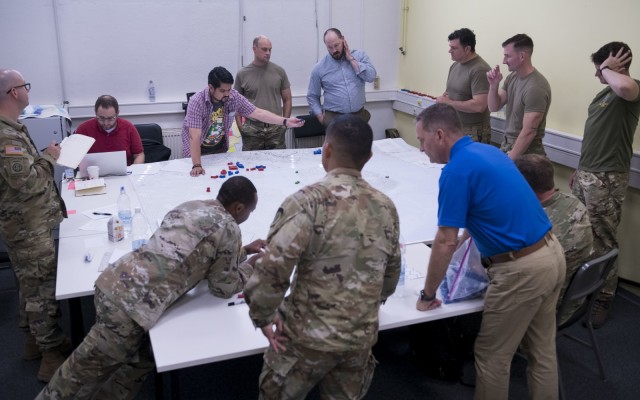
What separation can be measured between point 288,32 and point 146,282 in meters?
4.44

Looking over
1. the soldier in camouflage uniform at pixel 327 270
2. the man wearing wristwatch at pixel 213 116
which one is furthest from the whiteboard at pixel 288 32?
the soldier in camouflage uniform at pixel 327 270

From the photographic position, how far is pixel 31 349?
111 inches

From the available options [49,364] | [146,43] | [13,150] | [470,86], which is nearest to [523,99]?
[470,86]

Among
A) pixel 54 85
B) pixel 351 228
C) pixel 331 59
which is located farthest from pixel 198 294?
pixel 54 85

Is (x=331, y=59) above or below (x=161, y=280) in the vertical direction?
above

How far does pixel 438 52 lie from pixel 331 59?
1.33 m

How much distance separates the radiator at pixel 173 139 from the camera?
18.3ft

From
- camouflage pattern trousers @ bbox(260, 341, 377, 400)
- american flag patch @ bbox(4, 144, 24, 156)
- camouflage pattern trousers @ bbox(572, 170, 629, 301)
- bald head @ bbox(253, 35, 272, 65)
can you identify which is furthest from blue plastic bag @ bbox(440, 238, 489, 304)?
bald head @ bbox(253, 35, 272, 65)

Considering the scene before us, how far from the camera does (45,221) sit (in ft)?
8.46

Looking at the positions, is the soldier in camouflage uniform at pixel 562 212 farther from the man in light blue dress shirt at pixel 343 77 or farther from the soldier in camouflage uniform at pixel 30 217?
the man in light blue dress shirt at pixel 343 77

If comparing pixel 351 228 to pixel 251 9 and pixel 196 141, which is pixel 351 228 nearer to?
pixel 196 141

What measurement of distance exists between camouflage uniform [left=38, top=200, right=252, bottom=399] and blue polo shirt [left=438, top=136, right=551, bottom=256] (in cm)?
82

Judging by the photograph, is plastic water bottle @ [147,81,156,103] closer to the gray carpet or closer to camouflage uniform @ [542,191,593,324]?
the gray carpet

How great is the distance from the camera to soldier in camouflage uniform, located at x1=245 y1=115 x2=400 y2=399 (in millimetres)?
1559
